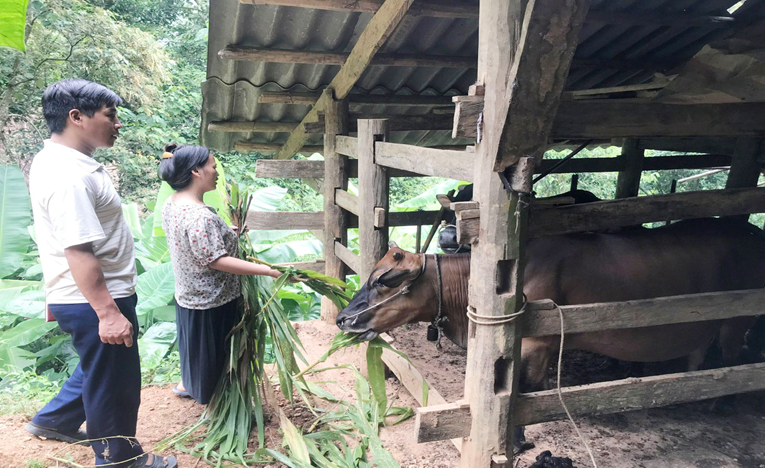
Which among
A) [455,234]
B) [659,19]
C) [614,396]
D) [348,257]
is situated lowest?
[614,396]

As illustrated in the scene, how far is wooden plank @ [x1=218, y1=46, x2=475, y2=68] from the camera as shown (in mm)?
4664

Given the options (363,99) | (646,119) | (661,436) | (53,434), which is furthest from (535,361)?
(363,99)

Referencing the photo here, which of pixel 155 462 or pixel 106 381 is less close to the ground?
pixel 106 381

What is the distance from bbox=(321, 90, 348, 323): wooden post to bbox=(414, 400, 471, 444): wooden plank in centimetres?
296

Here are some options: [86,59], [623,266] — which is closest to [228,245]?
[623,266]

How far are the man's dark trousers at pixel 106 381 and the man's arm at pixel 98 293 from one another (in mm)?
198

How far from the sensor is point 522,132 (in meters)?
2.44

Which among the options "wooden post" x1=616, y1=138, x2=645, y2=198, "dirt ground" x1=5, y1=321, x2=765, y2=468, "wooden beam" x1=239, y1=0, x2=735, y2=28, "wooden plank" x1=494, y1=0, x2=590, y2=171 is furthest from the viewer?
"wooden post" x1=616, y1=138, x2=645, y2=198

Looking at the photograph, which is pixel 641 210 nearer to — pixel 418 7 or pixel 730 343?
pixel 418 7

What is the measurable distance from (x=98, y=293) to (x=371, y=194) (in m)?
2.32

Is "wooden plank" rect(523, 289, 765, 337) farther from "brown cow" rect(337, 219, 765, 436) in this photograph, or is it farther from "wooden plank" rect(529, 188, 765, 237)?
"brown cow" rect(337, 219, 765, 436)

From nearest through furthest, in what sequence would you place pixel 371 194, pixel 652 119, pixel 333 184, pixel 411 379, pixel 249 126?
pixel 652 119 → pixel 411 379 → pixel 371 194 → pixel 333 184 → pixel 249 126

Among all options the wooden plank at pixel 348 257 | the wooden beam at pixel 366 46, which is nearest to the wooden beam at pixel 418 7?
the wooden beam at pixel 366 46

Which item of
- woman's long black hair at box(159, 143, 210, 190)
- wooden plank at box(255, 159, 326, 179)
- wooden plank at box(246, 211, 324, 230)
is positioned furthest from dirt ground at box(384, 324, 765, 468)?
woman's long black hair at box(159, 143, 210, 190)
